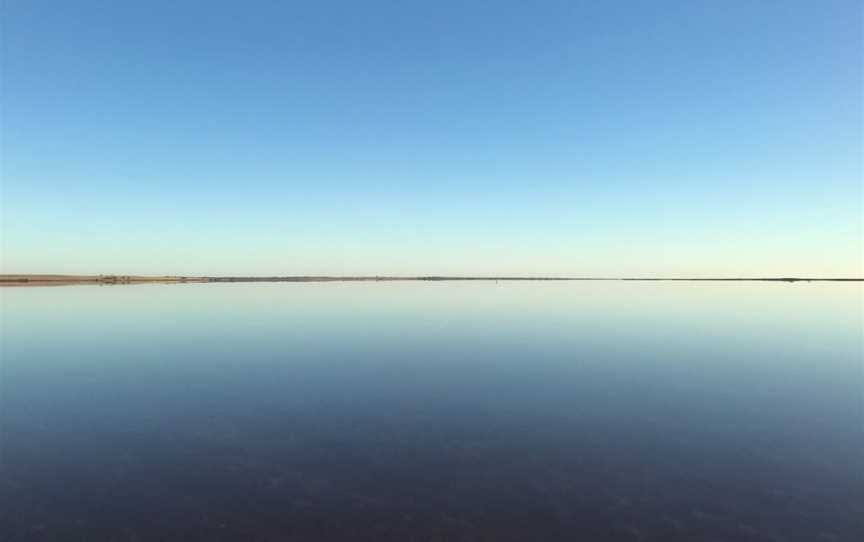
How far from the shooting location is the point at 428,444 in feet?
56.3

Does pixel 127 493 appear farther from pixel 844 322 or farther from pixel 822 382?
pixel 844 322

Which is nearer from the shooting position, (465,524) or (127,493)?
(465,524)

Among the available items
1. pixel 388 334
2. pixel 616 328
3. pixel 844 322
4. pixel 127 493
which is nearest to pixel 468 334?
pixel 388 334

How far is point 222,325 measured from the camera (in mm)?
52531

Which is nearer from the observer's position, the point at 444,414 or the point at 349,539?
the point at 349,539

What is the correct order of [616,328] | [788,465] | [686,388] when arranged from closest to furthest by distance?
1. [788,465]
2. [686,388]
3. [616,328]

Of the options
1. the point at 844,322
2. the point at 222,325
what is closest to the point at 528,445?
the point at 222,325

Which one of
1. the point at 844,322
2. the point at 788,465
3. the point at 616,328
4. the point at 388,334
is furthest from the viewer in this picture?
the point at 844,322

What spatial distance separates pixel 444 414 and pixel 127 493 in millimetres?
11756

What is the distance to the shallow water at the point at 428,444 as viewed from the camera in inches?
476

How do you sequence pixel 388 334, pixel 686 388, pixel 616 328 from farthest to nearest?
pixel 616 328, pixel 388 334, pixel 686 388

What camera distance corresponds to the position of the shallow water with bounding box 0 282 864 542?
12.1m

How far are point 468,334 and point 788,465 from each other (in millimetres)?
31910

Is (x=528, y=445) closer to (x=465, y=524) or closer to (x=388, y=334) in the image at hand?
(x=465, y=524)
